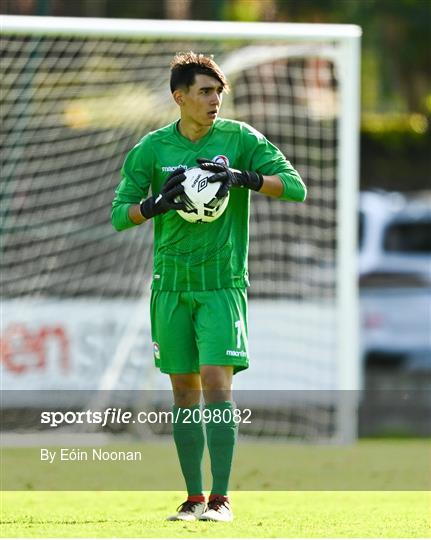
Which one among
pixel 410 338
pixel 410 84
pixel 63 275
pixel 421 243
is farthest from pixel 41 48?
pixel 410 84

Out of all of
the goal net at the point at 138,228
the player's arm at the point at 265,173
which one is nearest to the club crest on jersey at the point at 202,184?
the player's arm at the point at 265,173

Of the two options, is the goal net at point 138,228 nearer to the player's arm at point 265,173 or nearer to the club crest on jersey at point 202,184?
the player's arm at point 265,173

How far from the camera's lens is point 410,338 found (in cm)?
1856

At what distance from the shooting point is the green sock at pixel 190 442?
6941mm

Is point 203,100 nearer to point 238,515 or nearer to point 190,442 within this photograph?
point 190,442

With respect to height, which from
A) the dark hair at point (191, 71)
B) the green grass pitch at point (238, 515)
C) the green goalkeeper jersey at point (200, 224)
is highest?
the dark hair at point (191, 71)

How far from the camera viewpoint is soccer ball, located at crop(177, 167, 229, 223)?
664 centimetres

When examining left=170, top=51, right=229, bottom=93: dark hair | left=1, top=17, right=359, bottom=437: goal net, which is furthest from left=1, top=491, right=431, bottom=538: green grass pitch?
left=1, top=17, right=359, bottom=437: goal net

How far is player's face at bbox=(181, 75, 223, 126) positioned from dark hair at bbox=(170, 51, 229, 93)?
0.09ft

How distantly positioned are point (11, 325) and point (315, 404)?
276 centimetres

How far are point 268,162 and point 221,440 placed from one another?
1.33m

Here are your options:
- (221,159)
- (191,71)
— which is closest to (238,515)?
(221,159)

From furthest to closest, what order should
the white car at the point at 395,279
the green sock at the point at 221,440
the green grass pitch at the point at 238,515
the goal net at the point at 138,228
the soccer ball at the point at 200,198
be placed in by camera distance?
the white car at the point at 395,279 < the goal net at the point at 138,228 < the green sock at the point at 221,440 < the soccer ball at the point at 200,198 < the green grass pitch at the point at 238,515

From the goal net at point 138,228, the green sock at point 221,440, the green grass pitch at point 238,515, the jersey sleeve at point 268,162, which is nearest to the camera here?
the green grass pitch at point 238,515
